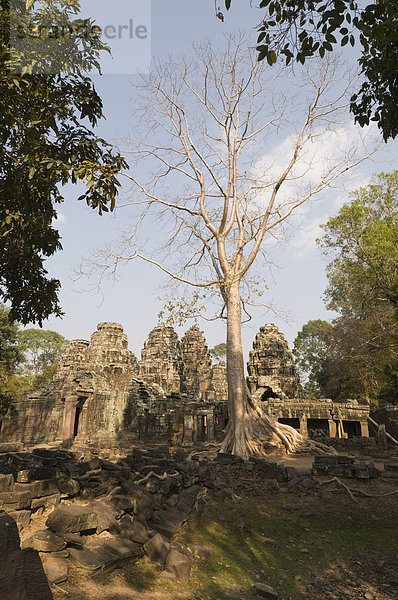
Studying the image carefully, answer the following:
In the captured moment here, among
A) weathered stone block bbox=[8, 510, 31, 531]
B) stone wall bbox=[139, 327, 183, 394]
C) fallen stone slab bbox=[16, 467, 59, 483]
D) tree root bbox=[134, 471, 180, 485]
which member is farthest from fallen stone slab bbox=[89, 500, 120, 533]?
stone wall bbox=[139, 327, 183, 394]

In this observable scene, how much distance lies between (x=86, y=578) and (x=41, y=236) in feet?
A: 17.3

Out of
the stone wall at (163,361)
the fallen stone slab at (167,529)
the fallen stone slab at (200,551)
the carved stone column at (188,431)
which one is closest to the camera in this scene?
the fallen stone slab at (200,551)

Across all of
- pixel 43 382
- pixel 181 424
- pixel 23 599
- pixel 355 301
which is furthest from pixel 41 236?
pixel 43 382

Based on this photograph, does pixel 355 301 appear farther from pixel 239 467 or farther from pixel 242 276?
pixel 239 467

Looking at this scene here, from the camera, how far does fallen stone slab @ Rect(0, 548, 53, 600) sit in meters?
2.24

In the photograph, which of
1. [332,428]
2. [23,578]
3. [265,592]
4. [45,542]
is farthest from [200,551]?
[332,428]

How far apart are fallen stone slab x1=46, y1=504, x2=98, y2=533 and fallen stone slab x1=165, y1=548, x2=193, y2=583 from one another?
1.07m

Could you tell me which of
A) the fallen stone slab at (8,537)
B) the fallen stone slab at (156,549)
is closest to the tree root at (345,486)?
the fallen stone slab at (156,549)

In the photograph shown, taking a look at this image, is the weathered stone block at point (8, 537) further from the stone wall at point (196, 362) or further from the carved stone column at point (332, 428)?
the stone wall at point (196, 362)

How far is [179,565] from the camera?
→ 4605mm

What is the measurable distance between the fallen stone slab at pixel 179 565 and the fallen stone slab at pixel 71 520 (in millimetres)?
1070

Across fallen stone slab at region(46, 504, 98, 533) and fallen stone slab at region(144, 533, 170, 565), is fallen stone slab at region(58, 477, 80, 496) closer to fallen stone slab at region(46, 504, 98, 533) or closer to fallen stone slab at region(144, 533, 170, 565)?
fallen stone slab at region(46, 504, 98, 533)

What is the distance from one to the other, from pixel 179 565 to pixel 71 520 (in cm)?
147

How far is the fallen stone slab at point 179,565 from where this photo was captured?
455cm
